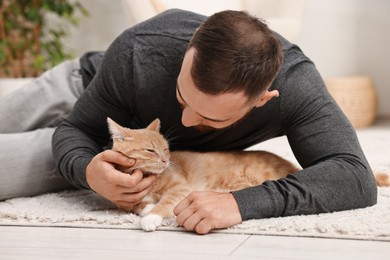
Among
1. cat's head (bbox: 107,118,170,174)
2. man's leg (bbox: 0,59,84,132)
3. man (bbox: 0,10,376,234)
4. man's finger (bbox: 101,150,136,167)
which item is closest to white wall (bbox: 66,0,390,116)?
man's leg (bbox: 0,59,84,132)

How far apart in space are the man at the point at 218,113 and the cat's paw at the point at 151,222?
Answer: 0.07 metres

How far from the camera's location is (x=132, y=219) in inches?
60.0

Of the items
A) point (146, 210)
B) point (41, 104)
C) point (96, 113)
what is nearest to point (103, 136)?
point (96, 113)

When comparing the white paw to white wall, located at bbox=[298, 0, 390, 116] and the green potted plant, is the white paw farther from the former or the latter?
white wall, located at bbox=[298, 0, 390, 116]

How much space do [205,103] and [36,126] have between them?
1024mm

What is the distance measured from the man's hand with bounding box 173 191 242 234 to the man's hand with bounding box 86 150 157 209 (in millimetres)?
154

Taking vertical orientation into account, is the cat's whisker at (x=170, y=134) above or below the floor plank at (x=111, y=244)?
above

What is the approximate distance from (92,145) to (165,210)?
A: 33 centimetres

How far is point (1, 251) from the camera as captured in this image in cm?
130

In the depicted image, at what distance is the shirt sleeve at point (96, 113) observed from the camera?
163 centimetres

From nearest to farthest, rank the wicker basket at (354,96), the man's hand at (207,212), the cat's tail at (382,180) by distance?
the man's hand at (207,212), the cat's tail at (382,180), the wicker basket at (354,96)

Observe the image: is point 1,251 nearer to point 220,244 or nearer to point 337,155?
point 220,244

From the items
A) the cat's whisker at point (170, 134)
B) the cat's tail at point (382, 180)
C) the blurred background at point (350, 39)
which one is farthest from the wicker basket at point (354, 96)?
the cat's whisker at point (170, 134)

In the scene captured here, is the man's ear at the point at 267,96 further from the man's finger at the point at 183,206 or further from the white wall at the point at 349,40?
the white wall at the point at 349,40
